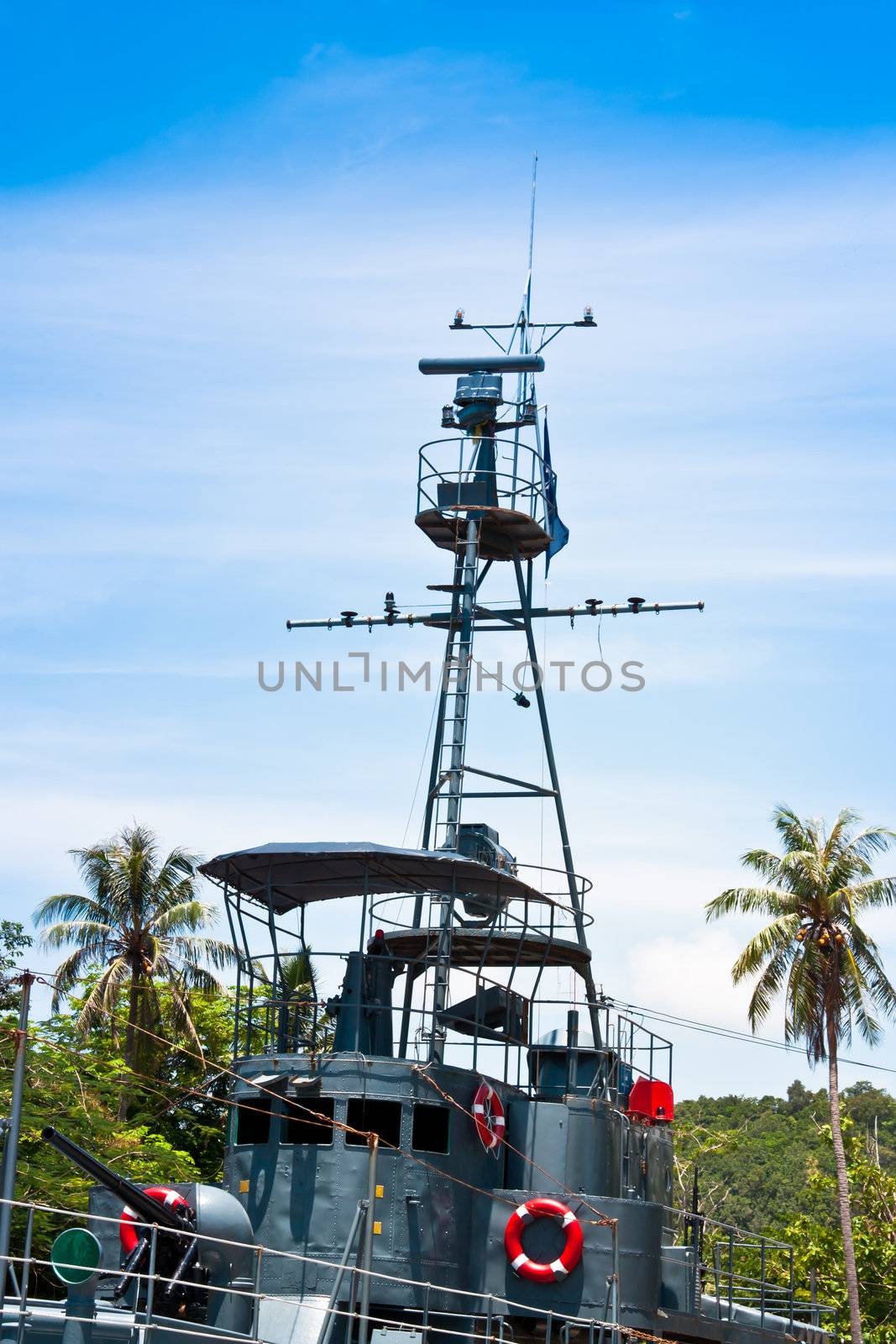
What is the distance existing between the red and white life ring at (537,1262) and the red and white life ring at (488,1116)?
880mm

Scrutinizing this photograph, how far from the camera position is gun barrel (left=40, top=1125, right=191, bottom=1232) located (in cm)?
1770

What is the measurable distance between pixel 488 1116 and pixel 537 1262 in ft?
5.97

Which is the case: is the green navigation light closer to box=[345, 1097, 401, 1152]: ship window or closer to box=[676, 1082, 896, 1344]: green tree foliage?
box=[345, 1097, 401, 1152]: ship window

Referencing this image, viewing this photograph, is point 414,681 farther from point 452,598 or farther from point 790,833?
point 790,833

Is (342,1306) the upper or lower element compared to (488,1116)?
lower

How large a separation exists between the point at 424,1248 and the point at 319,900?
18.3ft

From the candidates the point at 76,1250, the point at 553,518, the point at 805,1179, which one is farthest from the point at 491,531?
the point at 805,1179

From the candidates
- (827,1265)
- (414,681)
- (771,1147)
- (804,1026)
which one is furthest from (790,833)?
(771,1147)

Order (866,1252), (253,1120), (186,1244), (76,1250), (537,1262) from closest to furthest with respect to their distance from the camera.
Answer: (76,1250)
(186,1244)
(537,1262)
(253,1120)
(866,1252)

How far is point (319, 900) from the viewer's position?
24078 mm

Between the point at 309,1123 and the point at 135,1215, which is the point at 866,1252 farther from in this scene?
the point at 135,1215

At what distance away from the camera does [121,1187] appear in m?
18.0

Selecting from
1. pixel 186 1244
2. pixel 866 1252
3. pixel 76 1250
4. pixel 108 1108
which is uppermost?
pixel 108 1108

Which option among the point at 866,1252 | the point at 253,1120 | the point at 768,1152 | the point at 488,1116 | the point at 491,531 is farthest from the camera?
the point at 768,1152
